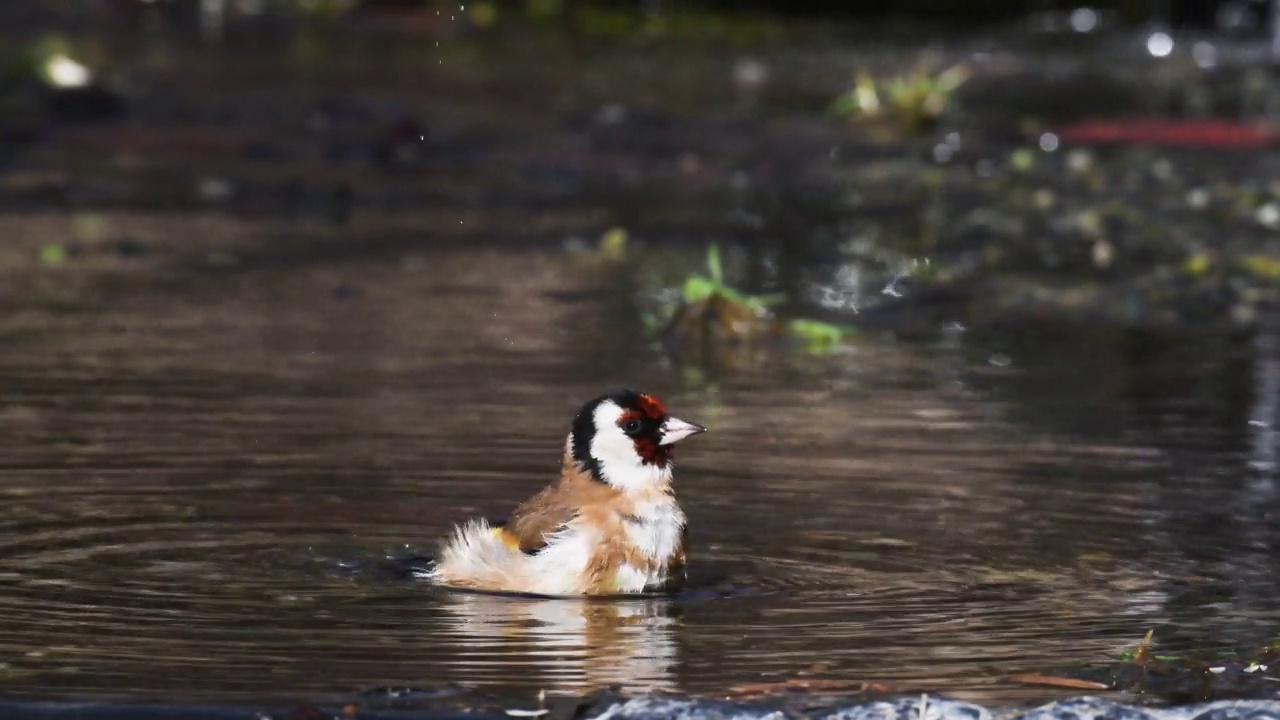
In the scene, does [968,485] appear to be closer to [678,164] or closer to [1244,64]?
[678,164]

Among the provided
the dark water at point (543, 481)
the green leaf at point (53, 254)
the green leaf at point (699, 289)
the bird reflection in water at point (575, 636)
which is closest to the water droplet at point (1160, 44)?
the green leaf at point (53, 254)

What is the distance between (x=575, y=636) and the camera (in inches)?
242

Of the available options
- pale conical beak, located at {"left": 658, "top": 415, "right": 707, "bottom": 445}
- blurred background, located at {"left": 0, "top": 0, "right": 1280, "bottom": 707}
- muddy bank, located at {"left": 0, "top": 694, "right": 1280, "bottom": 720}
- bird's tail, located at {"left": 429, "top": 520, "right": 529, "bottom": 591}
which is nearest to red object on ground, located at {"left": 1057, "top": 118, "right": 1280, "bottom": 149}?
blurred background, located at {"left": 0, "top": 0, "right": 1280, "bottom": 707}

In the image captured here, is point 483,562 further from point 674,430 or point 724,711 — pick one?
point 724,711

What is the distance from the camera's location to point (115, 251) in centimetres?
1384

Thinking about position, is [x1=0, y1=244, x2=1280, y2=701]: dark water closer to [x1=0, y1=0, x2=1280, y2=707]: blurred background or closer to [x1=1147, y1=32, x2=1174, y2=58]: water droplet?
[x1=0, y1=0, x2=1280, y2=707]: blurred background

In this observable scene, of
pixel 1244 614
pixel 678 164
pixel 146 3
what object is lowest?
pixel 1244 614

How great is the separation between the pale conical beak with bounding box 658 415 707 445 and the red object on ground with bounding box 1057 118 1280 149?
12509mm

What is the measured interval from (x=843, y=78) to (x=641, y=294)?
39.9 ft

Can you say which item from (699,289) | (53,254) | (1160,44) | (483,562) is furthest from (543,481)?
(1160,44)

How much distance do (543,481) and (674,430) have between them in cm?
123

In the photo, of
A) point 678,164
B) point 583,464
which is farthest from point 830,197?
point 583,464

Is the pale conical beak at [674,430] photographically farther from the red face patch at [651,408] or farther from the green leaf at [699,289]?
the green leaf at [699,289]

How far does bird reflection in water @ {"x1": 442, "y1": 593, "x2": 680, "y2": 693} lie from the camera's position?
5617 millimetres
